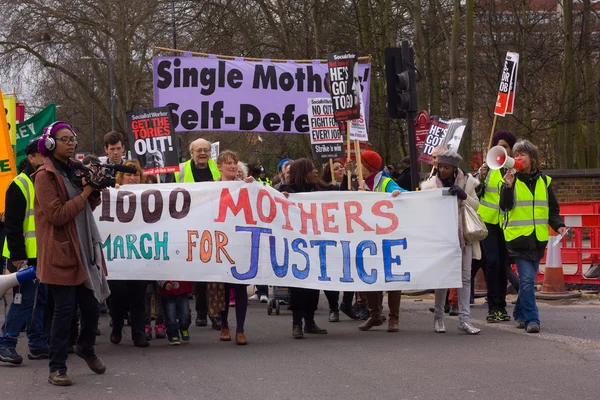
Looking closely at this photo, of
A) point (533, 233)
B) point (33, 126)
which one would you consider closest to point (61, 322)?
point (533, 233)

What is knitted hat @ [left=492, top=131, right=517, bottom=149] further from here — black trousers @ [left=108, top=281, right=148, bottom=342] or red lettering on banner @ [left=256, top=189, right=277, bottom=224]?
black trousers @ [left=108, top=281, right=148, bottom=342]

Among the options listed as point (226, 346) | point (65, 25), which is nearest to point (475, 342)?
point (226, 346)

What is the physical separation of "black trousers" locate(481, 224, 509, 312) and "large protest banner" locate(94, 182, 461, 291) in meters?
1.08

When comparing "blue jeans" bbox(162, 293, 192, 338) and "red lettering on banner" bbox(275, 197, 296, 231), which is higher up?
"red lettering on banner" bbox(275, 197, 296, 231)

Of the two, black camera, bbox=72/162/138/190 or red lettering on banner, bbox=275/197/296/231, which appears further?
red lettering on banner, bbox=275/197/296/231

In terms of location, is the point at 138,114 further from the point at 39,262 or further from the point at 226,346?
the point at 39,262

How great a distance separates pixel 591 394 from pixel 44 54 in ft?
129

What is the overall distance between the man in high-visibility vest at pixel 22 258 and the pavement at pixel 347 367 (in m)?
0.20

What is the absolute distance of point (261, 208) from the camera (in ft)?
31.5

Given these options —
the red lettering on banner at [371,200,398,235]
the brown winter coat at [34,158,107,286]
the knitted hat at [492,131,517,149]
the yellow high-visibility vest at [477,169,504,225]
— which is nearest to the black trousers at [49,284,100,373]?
the brown winter coat at [34,158,107,286]

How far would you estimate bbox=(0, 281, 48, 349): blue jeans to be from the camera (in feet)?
27.6

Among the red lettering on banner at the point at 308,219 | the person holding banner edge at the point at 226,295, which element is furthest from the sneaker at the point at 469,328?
the person holding banner edge at the point at 226,295

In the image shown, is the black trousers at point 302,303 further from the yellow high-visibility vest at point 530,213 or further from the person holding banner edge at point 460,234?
the yellow high-visibility vest at point 530,213

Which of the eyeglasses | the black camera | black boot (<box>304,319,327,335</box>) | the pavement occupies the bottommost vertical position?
the pavement
